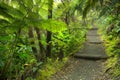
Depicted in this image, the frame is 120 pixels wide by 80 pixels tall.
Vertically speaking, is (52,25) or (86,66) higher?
(52,25)

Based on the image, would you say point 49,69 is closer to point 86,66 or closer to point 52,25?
point 86,66

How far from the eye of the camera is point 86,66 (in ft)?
26.9

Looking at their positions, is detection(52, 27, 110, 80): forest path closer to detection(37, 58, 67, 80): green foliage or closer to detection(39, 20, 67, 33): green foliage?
detection(37, 58, 67, 80): green foliage

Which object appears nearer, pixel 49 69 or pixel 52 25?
pixel 52 25

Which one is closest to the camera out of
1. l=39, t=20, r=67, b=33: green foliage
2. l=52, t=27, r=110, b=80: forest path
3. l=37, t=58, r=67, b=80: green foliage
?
l=39, t=20, r=67, b=33: green foliage

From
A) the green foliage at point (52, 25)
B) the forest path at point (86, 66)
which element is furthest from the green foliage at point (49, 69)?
the green foliage at point (52, 25)

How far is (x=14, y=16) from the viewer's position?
4.15 metres

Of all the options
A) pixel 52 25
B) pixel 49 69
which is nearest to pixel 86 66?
pixel 49 69

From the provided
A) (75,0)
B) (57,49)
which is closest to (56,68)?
(57,49)

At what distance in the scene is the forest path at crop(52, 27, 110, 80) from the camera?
6.88 m

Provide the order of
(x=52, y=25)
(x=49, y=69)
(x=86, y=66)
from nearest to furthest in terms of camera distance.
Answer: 1. (x=52, y=25)
2. (x=49, y=69)
3. (x=86, y=66)

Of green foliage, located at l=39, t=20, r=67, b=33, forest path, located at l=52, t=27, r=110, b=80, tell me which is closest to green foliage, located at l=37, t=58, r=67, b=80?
forest path, located at l=52, t=27, r=110, b=80

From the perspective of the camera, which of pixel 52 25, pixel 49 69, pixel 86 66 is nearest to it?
pixel 52 25

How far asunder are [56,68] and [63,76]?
68 centimetres
